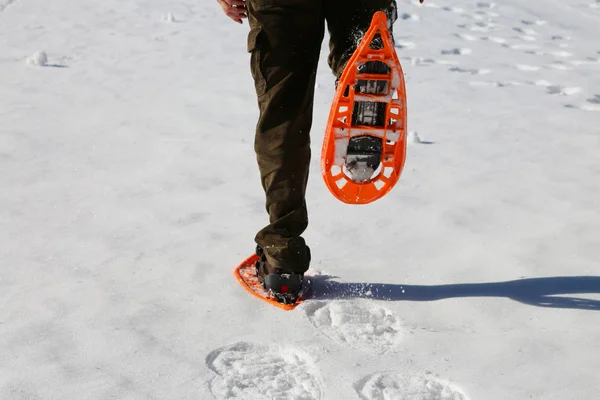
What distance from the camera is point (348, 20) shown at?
8.42 ft

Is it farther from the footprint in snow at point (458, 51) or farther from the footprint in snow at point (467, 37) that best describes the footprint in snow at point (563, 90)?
the footprint in snow at point (467, 37)

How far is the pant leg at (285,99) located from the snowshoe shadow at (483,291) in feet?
0.81

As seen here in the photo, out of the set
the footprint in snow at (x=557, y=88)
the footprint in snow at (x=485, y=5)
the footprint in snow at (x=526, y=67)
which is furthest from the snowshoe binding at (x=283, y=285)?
the footprint in snow at (x=485, y=5)

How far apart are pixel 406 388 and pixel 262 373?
0.43 meters

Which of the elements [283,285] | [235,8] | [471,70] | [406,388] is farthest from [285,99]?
[471,70]

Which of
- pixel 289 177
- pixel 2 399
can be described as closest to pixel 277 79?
pixel 289 177

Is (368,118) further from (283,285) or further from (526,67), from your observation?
(526,67)

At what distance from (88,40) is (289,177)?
4063mm

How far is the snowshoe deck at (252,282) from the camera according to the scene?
2.69 m

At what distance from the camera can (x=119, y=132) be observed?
4.31 metres

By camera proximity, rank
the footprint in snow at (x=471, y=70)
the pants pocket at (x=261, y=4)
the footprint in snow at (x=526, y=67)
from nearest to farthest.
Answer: the pants pocket at (x=261, y=4) → the footprint in snow at (x=471, y=70) → the footprint in snow at (x=526, y=67)

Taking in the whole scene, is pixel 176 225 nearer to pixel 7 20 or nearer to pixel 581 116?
pixel 581 116

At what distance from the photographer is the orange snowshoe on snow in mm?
2471

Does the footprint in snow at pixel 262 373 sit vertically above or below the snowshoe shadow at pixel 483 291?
above
